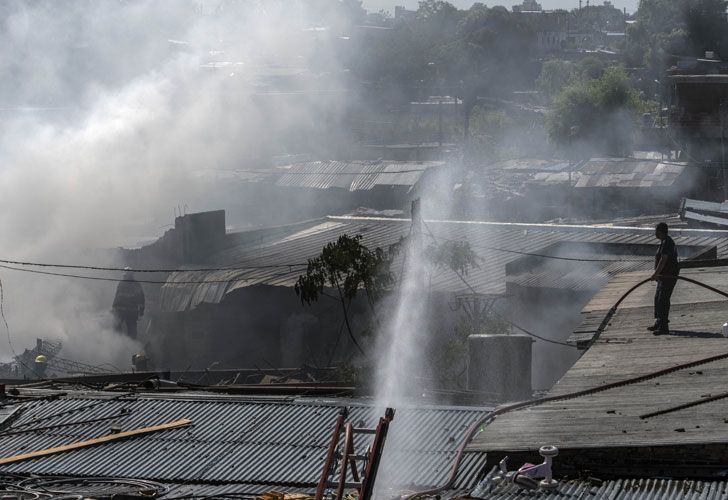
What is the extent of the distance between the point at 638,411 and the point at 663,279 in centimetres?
299

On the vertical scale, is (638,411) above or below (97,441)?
above

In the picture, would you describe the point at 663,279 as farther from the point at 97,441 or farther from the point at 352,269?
the point at 352,269

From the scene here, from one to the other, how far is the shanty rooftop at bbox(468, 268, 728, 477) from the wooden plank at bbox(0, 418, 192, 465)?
2.75 metres

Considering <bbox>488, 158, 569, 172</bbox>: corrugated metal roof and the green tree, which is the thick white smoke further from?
<bbox>488, 158, 569, 172</bbox>: corrugated metal roof

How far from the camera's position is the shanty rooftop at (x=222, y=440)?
819 centimetres

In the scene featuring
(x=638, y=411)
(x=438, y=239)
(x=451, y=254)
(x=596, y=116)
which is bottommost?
(x=438, y=239)

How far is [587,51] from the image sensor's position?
3981 inches

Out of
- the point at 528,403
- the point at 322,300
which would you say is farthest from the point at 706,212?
the point at 528,403

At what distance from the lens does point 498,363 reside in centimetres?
1105

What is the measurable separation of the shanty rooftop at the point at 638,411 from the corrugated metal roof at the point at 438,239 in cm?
933

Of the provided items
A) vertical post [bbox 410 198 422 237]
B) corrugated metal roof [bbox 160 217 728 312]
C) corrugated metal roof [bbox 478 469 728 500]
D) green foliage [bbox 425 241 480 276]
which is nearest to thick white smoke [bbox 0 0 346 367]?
corrugated metal roof [bbox 160 217 728 312]

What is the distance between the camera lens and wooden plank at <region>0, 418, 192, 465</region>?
905cm

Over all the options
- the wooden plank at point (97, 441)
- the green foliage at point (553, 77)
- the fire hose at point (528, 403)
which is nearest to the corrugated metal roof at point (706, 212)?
the fire hose at point (528, 403)

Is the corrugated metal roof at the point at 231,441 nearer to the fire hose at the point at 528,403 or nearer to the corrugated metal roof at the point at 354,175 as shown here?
A: the fire hose at the point at 528,403
